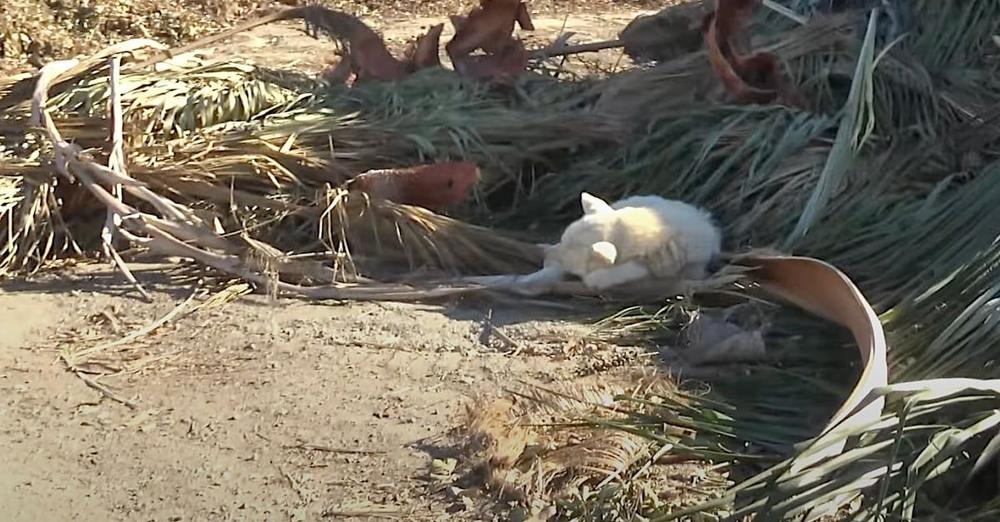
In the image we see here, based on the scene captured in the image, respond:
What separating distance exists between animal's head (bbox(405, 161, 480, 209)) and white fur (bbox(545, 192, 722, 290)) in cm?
57

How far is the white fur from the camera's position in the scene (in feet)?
13.5

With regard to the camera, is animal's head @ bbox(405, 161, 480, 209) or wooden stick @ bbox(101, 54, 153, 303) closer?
wooden stick @ bbox(101, 54, 153, 303)

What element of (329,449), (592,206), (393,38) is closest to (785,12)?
(592,206)

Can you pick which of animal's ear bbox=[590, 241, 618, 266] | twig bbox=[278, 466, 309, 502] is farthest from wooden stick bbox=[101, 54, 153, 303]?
animal's ear bbox=[590, 241, 618, 266]

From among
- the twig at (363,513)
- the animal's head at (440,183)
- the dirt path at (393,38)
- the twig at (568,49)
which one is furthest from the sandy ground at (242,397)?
the dirt path at (393,38)

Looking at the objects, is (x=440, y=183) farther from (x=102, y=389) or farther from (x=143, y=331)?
(x=102, y=389)

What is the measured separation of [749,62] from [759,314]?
1449mm

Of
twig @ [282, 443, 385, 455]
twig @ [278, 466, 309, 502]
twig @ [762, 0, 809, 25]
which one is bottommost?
twig @ [282, 443, 385, 455]

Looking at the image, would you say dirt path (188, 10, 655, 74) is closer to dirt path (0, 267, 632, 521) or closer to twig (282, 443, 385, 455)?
dirt path (0, 267, 632, 521)

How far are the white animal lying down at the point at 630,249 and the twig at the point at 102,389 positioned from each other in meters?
1.31

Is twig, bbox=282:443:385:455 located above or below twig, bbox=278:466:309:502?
below

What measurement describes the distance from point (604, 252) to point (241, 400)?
1.23 meters

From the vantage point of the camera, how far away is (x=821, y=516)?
104 inches

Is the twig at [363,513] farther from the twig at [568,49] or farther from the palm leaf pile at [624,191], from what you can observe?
the twig at [568,49]
